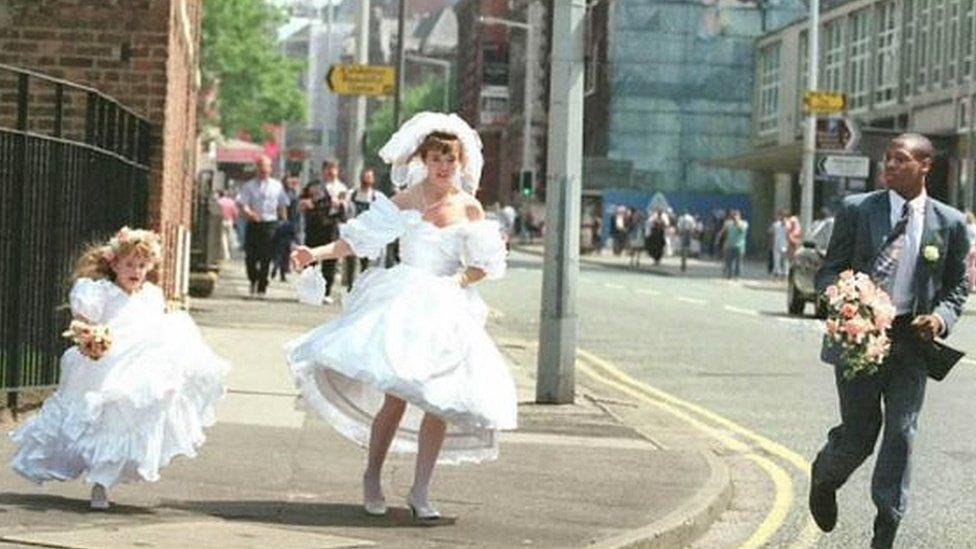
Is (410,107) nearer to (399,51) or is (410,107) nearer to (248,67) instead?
(248,67)

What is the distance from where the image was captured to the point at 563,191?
15648mm

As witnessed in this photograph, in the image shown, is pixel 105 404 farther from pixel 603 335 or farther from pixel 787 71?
pixel 787 71

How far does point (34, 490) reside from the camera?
10047 millimetres

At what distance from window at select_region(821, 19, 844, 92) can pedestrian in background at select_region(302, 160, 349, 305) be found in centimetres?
5263

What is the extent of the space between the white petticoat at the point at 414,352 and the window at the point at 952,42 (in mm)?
58668

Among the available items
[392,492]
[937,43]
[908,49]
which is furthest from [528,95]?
[392,492]

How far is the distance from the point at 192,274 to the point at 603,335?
19.0 ft

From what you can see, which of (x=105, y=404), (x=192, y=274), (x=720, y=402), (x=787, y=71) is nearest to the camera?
(x=105, y=404)

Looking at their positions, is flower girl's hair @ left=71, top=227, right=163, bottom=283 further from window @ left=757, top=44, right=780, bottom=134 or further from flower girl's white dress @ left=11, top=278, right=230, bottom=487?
window @ left=757, top=44, right=780, bottom=134

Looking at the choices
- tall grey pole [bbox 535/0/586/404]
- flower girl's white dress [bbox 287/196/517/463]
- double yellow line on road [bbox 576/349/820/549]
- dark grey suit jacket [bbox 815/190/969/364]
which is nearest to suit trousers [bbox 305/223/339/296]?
double yellow line on road [bbox 576/349/820/549]

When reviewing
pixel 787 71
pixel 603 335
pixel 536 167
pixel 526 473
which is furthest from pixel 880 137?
pixel 536 167

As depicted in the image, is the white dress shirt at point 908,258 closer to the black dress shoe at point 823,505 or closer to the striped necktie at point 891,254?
the striped necktie at point 891,254

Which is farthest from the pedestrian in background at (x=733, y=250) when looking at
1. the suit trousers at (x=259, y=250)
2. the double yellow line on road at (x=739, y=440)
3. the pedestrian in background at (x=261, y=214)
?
the double yellow line on road at (x=739, y=440)

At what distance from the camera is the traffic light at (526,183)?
69312 millimetres
